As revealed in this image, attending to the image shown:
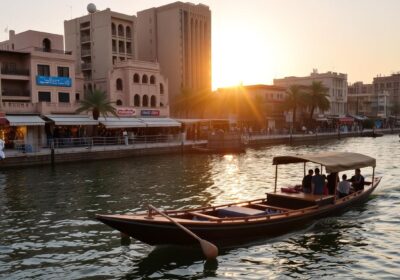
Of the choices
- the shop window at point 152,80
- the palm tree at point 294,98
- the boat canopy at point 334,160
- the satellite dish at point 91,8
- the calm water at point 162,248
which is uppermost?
the satellite dish at point 91,8

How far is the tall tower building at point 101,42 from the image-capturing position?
65500 millimetres

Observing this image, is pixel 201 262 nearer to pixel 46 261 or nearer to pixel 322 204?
pixel 46 261

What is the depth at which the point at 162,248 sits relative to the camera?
13.5 m

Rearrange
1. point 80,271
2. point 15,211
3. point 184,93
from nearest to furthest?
point 80,271, point 15,211, point 184,93

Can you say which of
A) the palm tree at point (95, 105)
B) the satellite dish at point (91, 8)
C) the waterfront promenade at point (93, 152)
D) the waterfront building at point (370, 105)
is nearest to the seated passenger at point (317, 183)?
Result: the waterfront promenade at point (93, 152)

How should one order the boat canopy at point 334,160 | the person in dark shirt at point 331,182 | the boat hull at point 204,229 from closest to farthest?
1. the boat hull at point 204,229
2. the boat canopy at point 334,160
3. the person in dark shirt at point 331,182

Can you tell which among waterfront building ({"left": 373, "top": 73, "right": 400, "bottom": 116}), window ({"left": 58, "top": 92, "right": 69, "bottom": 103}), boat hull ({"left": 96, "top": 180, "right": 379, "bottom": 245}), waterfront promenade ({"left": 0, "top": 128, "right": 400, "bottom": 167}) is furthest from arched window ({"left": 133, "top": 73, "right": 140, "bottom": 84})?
waterfront building ({"left": 373, "top": 73, "right": 400, "bottom": 116})

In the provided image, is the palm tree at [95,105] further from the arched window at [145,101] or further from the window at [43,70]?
the arched window at [145,101]

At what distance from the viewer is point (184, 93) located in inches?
2862

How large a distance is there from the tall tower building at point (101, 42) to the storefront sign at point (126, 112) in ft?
31.0

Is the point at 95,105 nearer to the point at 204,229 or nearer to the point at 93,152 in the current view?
the point at 93,152

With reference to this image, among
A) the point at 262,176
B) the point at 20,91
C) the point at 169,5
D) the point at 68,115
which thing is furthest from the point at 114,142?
the point at 169,5

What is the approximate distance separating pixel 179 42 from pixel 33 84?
134 ft

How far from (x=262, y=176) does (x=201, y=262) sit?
1868 centimetres
